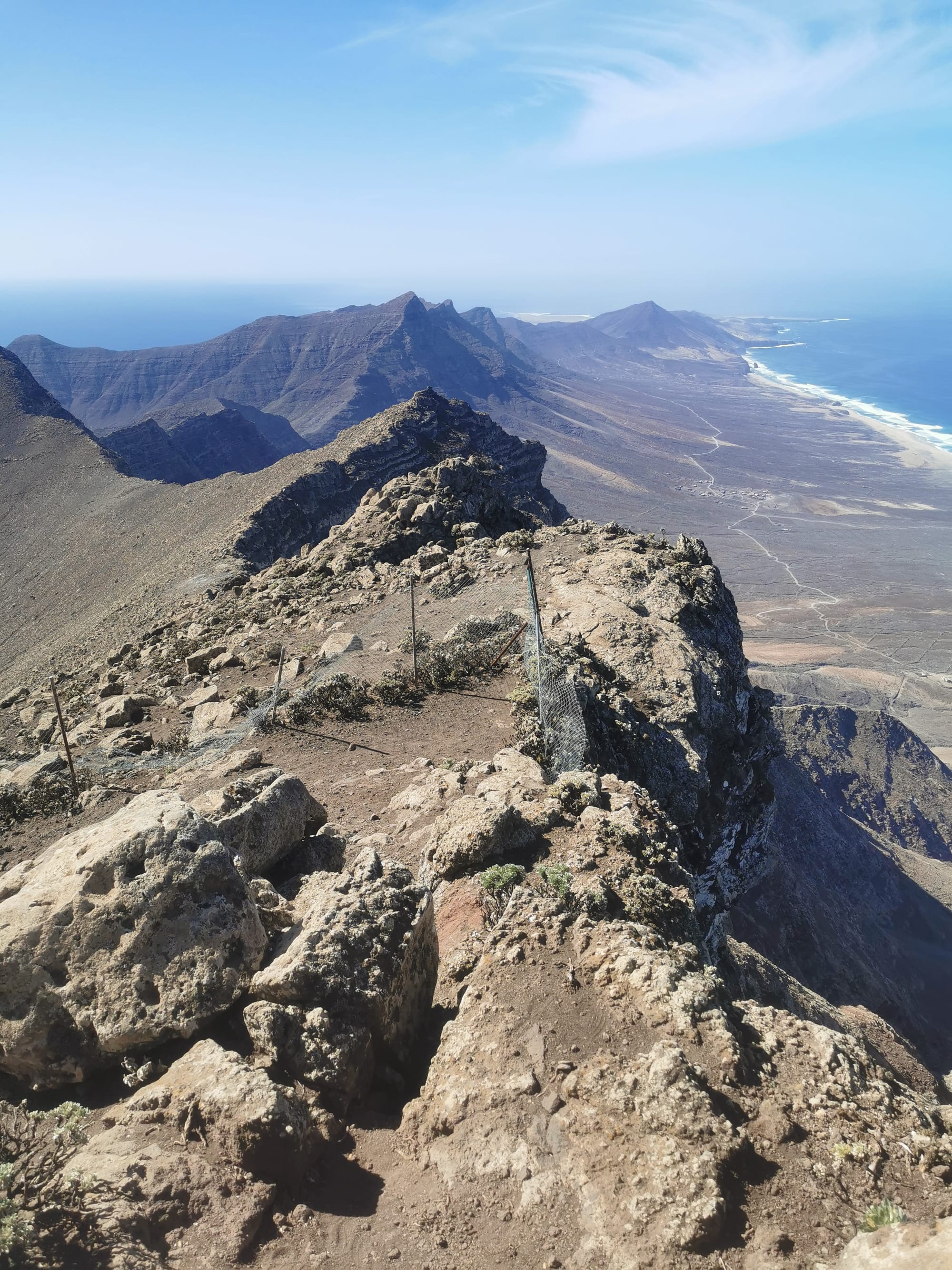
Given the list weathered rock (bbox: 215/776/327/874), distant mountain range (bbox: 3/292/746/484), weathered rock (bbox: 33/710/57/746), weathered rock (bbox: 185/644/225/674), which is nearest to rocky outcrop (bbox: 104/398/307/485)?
distant mountain range (bbox: 3/292/746/484)

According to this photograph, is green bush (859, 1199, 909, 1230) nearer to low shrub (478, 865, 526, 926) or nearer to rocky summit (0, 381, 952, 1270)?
rocky summit (0, 381, 952, 1270)

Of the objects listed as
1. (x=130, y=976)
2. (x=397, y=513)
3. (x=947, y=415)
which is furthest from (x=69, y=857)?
(x=947, y=415)

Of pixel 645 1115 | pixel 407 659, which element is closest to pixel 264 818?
pixel 645 1115

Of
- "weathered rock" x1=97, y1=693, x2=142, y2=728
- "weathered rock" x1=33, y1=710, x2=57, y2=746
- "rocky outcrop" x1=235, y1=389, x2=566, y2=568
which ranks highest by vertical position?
"rocky outcrop" x1=235, y1=389, x2=566, y2=568

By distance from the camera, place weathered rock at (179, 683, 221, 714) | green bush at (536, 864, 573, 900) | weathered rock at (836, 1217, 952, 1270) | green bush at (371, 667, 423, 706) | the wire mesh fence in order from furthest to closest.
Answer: weathered rock at (179, 683, 221, 714) < green bush at (371, 667, 423, 706) < the wire mesh fence < green bush at (536, 864, 573, 900) < weathered rock at (836, 1217, 952, 1270)

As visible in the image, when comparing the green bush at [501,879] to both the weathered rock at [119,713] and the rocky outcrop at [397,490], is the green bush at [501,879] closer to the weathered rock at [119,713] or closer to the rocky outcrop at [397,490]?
the weathered rock at [119,713]

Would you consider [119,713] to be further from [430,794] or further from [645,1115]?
[645,1115]
